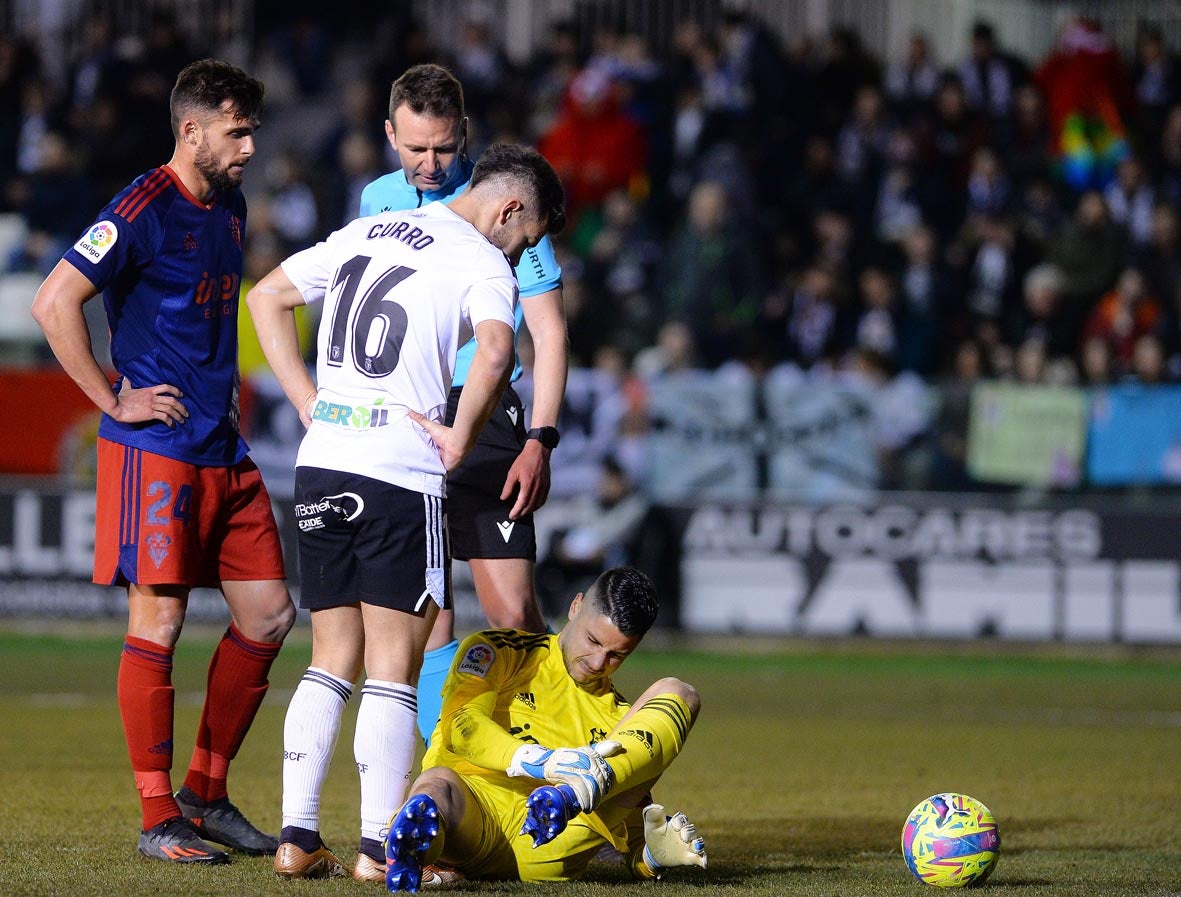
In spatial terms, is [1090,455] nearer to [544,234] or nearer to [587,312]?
[587,312]

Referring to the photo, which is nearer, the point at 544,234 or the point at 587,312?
the point at 544,234

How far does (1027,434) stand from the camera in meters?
13.4

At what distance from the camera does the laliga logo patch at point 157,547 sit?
18.1ft

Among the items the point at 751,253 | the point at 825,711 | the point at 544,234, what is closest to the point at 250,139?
the point at 544,234

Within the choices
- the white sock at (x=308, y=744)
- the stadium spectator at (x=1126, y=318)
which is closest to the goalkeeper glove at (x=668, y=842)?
the white sock at (x=308, y=744)

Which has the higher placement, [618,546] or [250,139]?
[250,139]

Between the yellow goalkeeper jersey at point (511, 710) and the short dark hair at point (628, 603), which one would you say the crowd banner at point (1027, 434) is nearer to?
the yellow goalkeeper jersey at point (511, 710)

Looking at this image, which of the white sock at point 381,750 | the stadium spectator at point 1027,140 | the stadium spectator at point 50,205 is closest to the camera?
the white sock at point 381,750

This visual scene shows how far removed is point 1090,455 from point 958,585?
145 centimetres

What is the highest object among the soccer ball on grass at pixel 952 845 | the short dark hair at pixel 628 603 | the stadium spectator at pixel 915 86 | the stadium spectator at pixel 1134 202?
the stadium spectator at pixel 915 86

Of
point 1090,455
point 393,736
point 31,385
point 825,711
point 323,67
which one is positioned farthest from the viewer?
point 323,67

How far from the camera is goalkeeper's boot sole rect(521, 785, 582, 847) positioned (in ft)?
14.8

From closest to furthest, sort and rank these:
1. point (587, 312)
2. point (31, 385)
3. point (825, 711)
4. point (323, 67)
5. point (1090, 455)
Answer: point (825, 711) < point (1090, 455) < point (31, 385) < point (587, 312) < point (323, 67)

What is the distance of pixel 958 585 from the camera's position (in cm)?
1342
